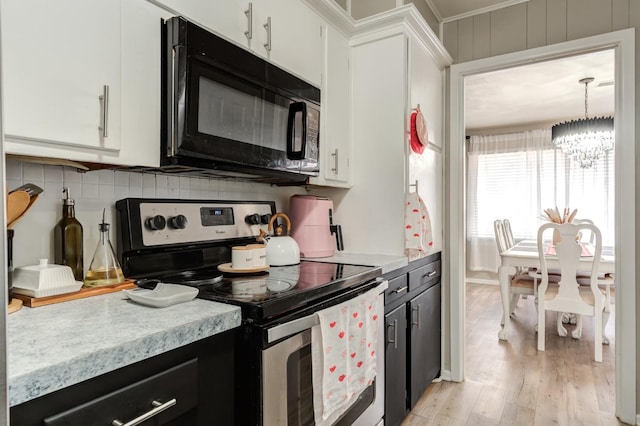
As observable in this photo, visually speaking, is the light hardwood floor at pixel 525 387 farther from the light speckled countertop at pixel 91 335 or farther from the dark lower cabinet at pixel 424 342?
the light speckled countertop at pixel 91 335

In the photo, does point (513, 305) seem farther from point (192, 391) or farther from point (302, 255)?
point (192, 391)

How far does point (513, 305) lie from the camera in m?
4.07

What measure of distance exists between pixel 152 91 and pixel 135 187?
0.40 meters

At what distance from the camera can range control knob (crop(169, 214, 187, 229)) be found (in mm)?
1480

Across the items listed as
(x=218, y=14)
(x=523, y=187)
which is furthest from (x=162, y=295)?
(x=523, y=187)

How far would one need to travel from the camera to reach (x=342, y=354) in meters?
1.31

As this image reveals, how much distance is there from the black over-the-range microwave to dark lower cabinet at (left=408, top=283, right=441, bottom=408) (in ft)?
3.43

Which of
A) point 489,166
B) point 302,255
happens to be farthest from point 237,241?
point 489,166

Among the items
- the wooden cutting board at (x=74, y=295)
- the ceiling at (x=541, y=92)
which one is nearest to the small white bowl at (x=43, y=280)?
the wooden cutting board at (x=74, y=295)

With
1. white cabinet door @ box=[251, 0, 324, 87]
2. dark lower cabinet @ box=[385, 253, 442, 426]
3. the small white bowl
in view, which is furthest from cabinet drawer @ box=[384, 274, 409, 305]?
the small white bowl

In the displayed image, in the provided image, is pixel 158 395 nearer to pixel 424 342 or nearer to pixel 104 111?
pixel 104 111

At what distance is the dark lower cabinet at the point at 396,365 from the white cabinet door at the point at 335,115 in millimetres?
759

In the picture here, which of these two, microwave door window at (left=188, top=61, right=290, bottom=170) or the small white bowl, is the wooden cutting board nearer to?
the small white bowl

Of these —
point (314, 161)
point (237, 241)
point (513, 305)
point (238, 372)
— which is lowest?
point (513, 305)
